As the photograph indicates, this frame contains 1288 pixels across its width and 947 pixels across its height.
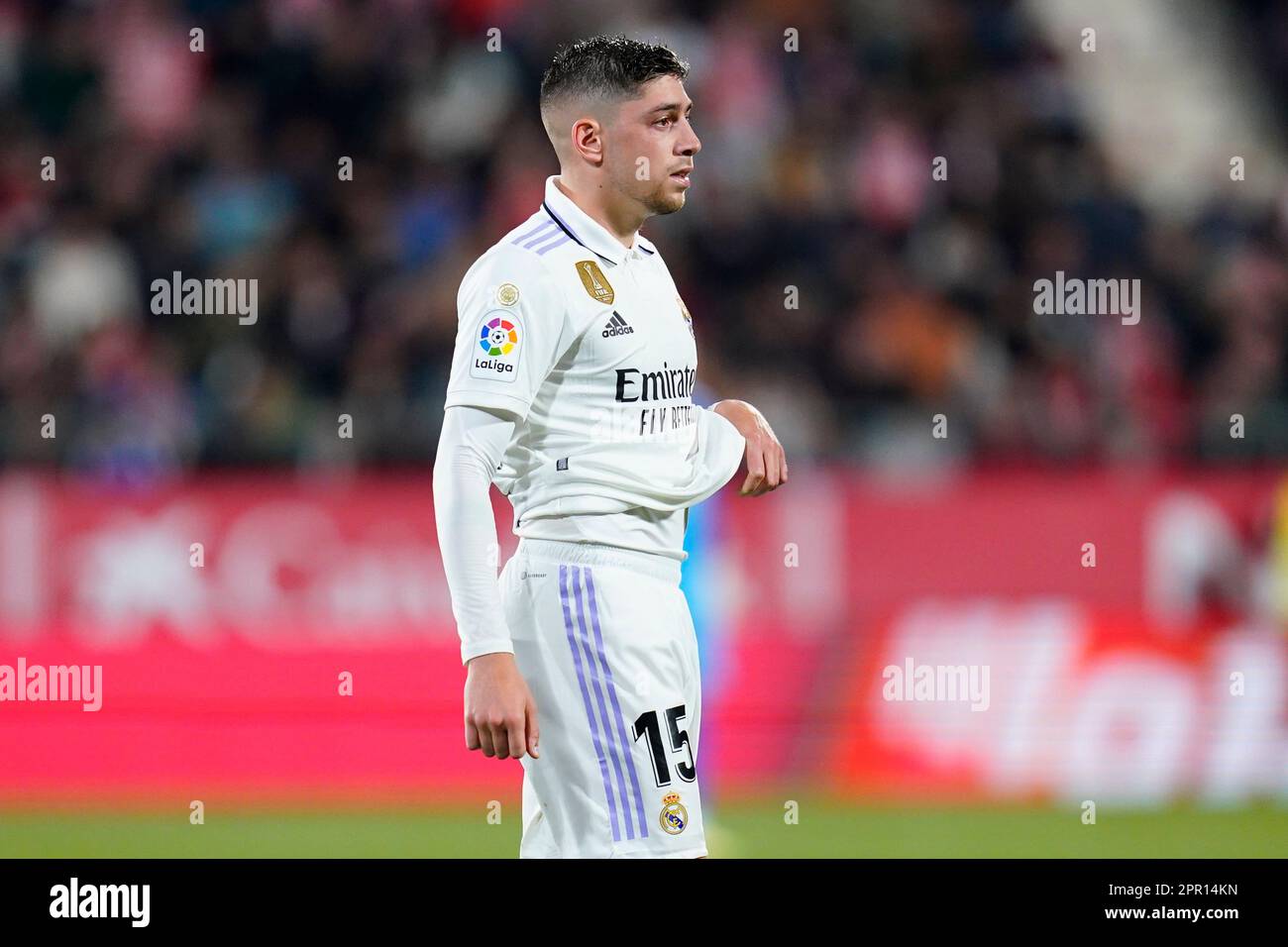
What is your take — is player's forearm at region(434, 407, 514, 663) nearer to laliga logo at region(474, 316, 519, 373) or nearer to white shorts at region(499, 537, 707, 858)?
laliga logo at region(474, 316, 519, 373)

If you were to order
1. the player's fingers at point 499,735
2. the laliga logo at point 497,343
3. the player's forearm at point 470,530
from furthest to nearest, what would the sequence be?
the laliga logo at point 497,343
the player's forearm at point 470,530
the player's fingers at point 499,735

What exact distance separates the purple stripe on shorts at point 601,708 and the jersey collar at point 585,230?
2.49ft

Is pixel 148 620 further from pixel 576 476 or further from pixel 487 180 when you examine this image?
pixel 576 476

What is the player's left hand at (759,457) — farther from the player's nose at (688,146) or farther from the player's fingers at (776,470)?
the player's nose at (688,146)

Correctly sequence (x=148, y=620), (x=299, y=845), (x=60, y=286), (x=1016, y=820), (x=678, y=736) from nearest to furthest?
1. (x=678, y=736)
2. (x=299, y=845)
3. (x=1016, y=820)
4. (x=148, y=620)
5. (x=60, y=286)

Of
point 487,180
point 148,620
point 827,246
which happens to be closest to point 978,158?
point 827,246

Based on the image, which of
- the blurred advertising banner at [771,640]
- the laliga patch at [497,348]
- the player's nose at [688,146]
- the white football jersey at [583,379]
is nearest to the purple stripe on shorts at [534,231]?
the white football jersey at [583,379]

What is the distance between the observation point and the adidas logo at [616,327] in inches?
177

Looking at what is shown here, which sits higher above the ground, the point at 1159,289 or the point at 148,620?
the point at 1159,289

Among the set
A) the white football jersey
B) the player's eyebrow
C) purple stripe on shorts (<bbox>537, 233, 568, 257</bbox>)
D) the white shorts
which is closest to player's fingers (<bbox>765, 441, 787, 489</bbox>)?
the white football jersey

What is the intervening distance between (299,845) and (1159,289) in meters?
6.90

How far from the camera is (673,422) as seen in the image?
4.67 meters

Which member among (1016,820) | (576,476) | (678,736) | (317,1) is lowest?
(1016,820)

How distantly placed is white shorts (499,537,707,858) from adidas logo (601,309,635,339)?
1.63 ft
